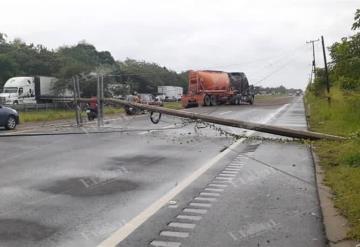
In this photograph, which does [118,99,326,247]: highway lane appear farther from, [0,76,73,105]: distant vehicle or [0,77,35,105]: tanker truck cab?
[0,77,35,105]: tanker truck cab

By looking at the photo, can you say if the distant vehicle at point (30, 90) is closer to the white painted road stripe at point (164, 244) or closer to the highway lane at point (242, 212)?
the highway lane at point (242, 212)

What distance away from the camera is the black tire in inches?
896

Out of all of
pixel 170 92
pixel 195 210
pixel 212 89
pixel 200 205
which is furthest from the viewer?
pixel 170 92

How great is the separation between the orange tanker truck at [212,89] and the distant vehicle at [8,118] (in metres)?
21.6

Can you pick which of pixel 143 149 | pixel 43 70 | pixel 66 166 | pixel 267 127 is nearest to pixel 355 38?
pixel 267 127

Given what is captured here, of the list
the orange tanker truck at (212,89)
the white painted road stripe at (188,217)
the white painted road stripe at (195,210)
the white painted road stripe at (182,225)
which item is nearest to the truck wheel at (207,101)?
the orange tanker truck at (212,89)

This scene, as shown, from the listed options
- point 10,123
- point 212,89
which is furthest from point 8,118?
point 212,89

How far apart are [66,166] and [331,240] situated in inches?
269

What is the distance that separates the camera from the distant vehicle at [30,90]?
47.1m

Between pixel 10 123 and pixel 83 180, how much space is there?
14538mm

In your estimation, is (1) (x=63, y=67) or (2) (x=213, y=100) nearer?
(2) (x=213, y=100)

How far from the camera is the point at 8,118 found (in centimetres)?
2273

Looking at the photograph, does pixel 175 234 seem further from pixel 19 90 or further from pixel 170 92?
pixel 170 92

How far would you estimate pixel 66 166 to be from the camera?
36.9 feet
